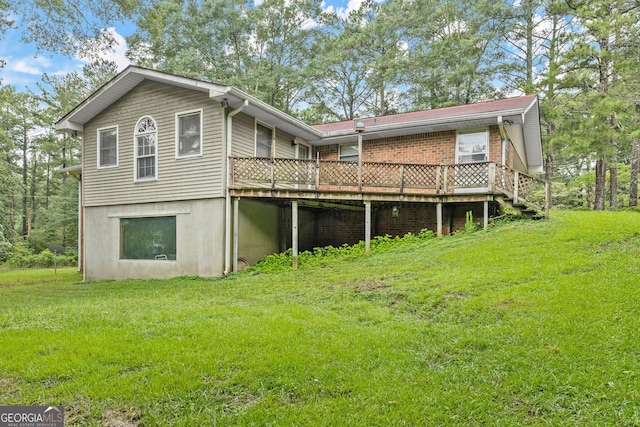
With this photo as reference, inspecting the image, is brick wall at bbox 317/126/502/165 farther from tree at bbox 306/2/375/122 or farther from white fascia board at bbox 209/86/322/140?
tree at bbox 306/2/375/122

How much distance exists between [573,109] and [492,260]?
550 inches

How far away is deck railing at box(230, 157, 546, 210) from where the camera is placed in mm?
10406

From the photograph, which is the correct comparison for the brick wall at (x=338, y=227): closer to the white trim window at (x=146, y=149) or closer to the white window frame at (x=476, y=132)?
the white window frame at (x=476, y=132)

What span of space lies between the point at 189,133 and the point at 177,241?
3161mm

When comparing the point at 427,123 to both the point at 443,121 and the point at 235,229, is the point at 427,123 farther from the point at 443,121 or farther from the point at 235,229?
the point at 235,229

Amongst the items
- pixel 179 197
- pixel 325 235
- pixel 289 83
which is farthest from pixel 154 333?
pixel 289 83

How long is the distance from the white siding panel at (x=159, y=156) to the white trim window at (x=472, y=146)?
7627mm

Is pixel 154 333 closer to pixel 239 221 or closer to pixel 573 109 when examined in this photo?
pixel 239 221

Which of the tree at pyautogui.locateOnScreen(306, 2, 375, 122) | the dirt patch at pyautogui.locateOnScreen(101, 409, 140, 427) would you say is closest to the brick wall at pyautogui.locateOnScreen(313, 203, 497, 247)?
the dirt patch at pyautogui.locateOnScreen(101, 409, 140, 427)

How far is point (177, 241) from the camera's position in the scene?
35.3 feet

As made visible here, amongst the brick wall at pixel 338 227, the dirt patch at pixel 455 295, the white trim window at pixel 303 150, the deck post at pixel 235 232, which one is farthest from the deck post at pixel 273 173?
the dirt patch at pixel 455 295

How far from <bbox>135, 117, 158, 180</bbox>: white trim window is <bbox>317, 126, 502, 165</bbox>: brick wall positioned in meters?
7.08

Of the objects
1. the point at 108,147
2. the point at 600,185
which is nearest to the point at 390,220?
the point at 108,147

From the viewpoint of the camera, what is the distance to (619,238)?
293 inches
